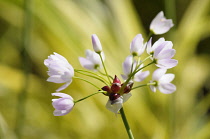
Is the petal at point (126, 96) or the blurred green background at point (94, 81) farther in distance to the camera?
the blurred green background at point (94, 81)

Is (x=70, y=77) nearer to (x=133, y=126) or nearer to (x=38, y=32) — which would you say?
(x=133, y=126)

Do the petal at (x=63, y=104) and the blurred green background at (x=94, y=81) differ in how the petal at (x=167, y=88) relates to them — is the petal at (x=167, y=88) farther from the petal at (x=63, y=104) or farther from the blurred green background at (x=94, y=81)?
the blurred green background at (x=94, y=81)

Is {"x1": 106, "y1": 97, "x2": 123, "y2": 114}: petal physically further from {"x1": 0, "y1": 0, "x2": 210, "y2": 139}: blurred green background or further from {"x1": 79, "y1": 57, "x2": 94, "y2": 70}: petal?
{"x1": 0, "y1": 0, "x2": 210, "y2": 139}: blurred green background

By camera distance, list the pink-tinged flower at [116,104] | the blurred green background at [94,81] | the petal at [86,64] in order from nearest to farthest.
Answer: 1. the pink-tinged flower at [116,104]
2. the petal at [86,64]
3. the blurred green background at [94,81]

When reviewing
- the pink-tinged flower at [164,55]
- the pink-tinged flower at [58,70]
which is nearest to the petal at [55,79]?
the pink-tinged flower at [58,70]

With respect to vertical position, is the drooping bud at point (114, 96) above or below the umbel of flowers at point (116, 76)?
below

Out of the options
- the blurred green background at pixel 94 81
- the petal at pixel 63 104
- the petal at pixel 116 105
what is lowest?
the petal at pixel 116 105

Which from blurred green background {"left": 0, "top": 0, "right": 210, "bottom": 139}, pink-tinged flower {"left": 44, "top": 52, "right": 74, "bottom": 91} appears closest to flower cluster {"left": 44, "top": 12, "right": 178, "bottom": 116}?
pink-tinged flower {"left": 44, "top": 52, "right": 74, "bottom": 91}

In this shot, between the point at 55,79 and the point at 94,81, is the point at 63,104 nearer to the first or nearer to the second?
the point at 55,79

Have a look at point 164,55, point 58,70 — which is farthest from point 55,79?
point 164,55
